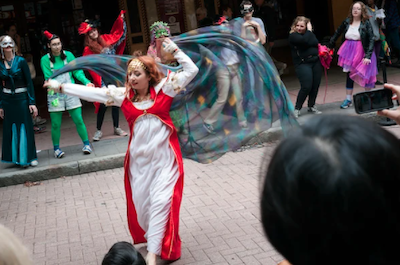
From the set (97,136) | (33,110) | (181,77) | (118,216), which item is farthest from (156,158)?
(97,136)

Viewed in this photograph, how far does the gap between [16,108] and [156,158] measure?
3986 mm

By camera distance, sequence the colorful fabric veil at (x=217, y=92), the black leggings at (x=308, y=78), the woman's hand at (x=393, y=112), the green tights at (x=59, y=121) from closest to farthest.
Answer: the woman's hand at (x=393, y=112) < the colorful fabric veil at (x=217, y=92) < the green tights at (x=59, y=121) < the black leggings at (x=308, y=78)

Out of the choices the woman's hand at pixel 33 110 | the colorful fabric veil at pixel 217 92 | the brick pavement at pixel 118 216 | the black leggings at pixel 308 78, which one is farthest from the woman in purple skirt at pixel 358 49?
the woman's hand at pixel 33 110

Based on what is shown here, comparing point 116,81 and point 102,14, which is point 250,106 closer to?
point 116,81

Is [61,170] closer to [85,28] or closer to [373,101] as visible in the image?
[85,28]

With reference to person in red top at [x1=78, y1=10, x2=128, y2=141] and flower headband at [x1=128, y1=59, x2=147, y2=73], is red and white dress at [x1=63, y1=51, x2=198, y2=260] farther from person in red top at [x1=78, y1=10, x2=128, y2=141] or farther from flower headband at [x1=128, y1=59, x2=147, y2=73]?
person in red top at [x1=78, y1=10, x2=128, y2=141]

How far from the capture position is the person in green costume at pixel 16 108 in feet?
25.5

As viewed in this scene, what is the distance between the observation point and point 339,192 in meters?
1.07

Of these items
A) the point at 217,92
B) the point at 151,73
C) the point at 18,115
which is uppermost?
the point at 151,73

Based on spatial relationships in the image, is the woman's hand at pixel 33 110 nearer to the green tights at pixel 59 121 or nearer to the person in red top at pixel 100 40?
the green tights at pixel 59 121

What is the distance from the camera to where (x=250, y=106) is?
203 inches

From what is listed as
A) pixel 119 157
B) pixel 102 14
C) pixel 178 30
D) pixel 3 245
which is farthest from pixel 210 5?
pixel 3 245

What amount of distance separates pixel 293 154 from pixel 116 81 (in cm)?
419

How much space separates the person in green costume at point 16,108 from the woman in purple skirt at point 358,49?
5.21 m
